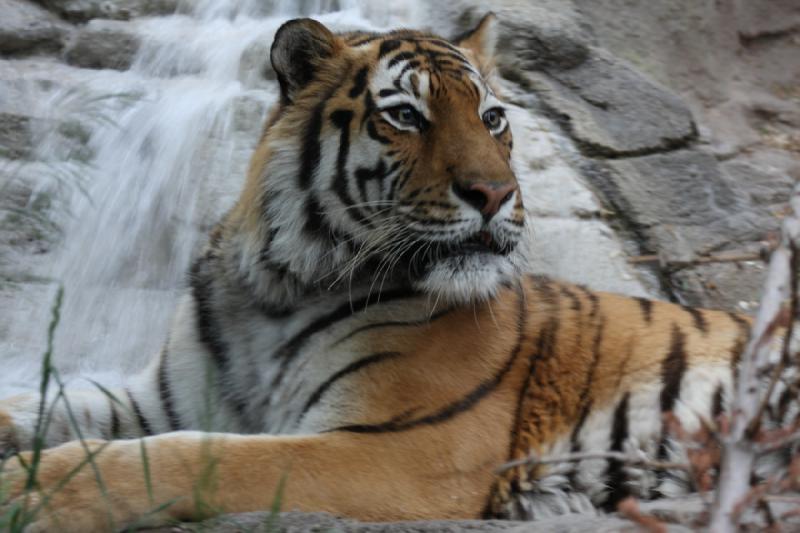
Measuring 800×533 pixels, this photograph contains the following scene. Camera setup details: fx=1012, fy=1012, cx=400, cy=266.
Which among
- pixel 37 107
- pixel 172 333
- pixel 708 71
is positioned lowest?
pixel 172 333

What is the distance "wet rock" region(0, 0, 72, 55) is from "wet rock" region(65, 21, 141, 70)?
0.32 feet

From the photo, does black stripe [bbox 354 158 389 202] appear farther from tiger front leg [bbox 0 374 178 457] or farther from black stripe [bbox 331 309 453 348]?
tiger front leg [bbox 0 374 178 457]

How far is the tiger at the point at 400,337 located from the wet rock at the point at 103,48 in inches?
98.4

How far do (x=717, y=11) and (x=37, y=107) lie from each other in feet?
12.3

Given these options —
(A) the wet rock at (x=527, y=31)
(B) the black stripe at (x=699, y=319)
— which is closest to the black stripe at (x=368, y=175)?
(B) the black stripe at (x=699, y=319)

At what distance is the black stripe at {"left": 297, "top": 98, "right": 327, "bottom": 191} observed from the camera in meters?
2.66

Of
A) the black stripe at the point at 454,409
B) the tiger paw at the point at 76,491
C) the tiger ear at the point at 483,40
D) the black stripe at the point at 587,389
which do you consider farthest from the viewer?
the tiger ear at the point at 483,40

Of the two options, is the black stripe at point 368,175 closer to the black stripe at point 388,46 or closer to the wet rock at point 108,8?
the black stripe at point 388,46

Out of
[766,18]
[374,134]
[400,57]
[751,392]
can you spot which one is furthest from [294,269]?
[766,18]

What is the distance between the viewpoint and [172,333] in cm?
→ 287

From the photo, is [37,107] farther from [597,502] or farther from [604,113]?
[597,502]

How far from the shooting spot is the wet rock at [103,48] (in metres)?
5.04

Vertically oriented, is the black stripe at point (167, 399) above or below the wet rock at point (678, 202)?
below

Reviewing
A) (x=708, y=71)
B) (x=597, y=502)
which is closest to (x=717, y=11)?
(x=708, y=71)
